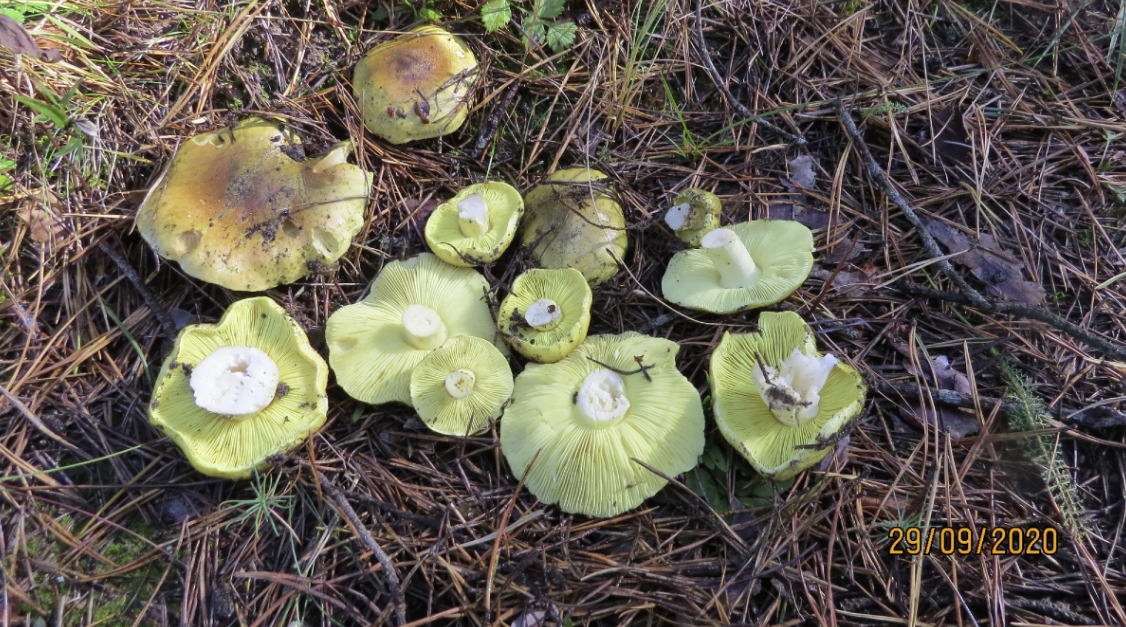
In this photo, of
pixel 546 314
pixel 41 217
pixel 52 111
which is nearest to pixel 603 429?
pixel 546 314

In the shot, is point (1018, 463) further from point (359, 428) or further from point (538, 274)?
point (359, 428)

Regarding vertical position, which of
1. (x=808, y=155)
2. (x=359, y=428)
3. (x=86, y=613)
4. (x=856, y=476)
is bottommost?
(x=86, y=613)

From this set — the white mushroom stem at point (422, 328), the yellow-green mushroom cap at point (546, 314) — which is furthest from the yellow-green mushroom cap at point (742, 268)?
the white mushroom stem at point (422, 328)

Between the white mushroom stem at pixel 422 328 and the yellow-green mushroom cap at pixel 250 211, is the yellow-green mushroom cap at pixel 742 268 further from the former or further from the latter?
the yellow-green mushroom cap at pixel 250 211

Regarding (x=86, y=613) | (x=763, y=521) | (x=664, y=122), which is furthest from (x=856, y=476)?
(x=86, y=613)

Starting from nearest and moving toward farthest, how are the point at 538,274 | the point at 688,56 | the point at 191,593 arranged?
the point at 191,593
the point at 538,274
the point at 688,56

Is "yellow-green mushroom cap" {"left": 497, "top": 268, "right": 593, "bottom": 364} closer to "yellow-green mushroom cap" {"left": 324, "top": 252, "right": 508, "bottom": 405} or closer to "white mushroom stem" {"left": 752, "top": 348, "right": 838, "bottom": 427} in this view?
"yellow-green mushroom cap" {"left": 324, "top": 252, "right": 508, "bottom": 405}
